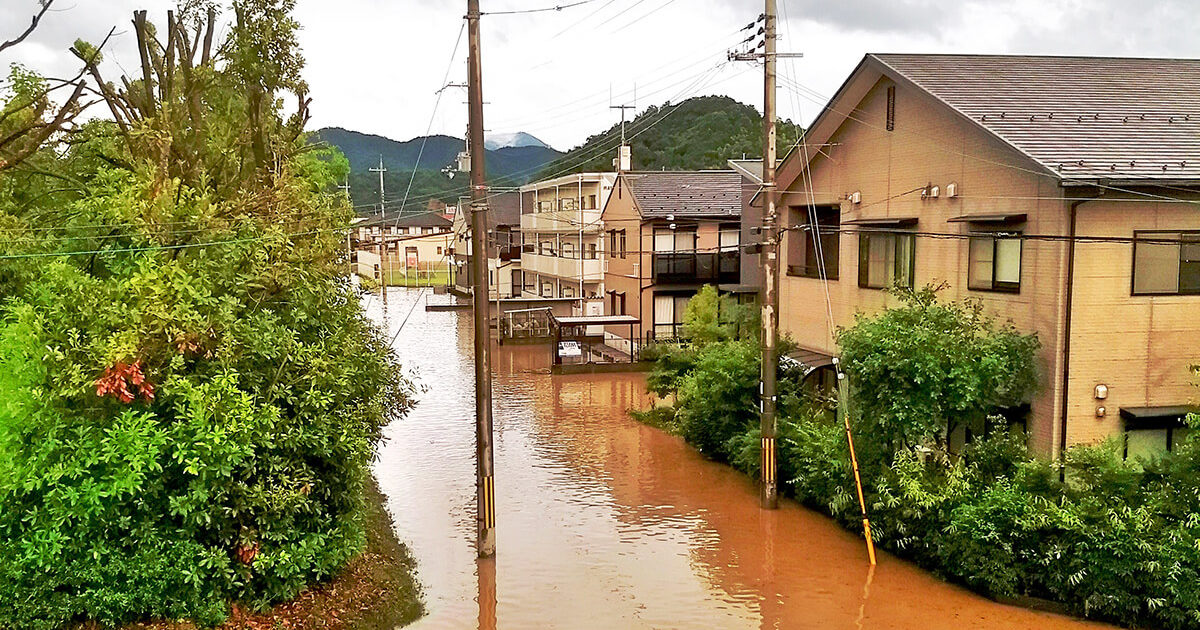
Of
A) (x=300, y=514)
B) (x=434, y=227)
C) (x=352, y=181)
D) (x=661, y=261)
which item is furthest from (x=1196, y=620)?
(x=352, y=181)

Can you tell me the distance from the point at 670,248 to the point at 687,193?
2.55 metres

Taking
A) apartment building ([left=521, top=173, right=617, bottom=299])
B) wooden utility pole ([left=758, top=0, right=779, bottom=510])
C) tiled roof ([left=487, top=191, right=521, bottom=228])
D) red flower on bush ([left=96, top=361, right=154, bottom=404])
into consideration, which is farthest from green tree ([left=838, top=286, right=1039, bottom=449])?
tiled roof ([left=487, top=191, right=521, bottom=228])

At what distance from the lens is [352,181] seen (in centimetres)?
10181

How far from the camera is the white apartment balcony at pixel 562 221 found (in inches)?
1529

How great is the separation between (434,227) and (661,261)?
64857 millimetres

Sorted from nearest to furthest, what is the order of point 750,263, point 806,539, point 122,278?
1. point 122,278
2. point 806,539
3. point 750,263

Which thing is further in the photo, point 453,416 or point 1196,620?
point 453,416

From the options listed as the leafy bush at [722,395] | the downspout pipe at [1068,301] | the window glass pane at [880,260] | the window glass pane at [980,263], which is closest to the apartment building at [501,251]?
the leafy bush at [722,395]

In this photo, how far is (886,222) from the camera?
54.6 feet

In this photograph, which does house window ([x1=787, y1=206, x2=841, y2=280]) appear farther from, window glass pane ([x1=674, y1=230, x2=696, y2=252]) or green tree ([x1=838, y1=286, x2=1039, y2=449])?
window glass pane ([x1=674, y1=230, x2=696, y2=252])

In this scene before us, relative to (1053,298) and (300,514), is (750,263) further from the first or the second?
(300,514)

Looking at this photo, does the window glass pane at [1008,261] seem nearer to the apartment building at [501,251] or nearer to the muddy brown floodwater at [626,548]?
the muddy brown floodwater at [626,548]

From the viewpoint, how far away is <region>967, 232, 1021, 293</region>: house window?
13422mm

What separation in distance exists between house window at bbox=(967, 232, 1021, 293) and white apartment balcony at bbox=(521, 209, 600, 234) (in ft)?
77.4
